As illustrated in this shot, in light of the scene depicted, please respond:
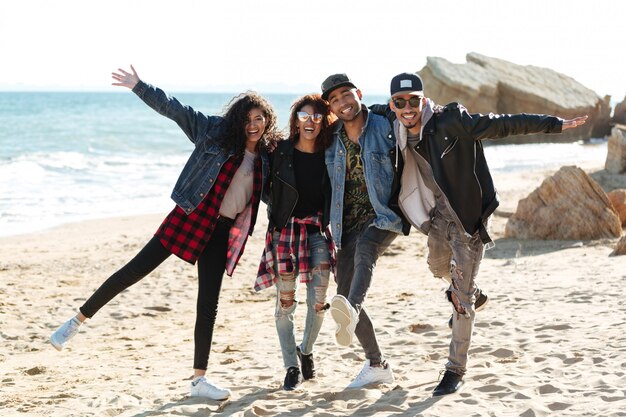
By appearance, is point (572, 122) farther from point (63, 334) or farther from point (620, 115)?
point (620, 115)

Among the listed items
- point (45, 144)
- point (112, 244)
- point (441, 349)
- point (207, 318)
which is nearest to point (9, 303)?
point (112, 244)

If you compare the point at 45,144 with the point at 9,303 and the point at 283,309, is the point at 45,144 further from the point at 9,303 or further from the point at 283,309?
A: the point at 283,309

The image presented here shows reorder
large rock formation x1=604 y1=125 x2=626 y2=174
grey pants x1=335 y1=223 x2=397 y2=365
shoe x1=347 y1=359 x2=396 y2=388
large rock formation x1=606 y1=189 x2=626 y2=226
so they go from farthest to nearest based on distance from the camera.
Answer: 1. large rock formation x1=604 y1=125 x2=626 y2=174
2. large rock formation x1=606 y1=189 x2=626 y2=226
3. shoe x1=347 y1=359 x2=396 y2=388
4. grey pants x1=335 y1=223 x2=397 y2=365

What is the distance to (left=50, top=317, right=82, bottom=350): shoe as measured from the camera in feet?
17.5

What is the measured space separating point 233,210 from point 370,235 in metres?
0.93

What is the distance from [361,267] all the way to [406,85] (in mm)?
1073

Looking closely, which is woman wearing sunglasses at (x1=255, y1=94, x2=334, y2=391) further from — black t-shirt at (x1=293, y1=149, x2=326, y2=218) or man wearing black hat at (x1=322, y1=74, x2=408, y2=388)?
man wearing black hat at (x1=322, y1=74, x2=408, y2=388)

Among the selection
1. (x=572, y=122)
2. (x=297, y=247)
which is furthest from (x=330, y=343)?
(x=572, y=122)

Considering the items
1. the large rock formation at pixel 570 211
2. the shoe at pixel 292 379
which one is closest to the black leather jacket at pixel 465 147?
the shoe at pixel 292 379

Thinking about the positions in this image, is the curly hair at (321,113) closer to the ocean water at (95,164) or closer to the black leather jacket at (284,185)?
the black leather jacket at (284,185)

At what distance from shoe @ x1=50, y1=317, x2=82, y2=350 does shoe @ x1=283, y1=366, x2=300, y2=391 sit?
1.41 m

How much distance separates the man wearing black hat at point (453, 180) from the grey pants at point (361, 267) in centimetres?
24

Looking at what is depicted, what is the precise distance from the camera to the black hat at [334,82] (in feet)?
16.1

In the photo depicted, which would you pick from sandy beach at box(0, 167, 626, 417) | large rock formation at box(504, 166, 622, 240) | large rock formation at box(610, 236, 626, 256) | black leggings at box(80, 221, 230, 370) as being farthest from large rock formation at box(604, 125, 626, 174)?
black leggings at box(80, 221, 230, 370)
